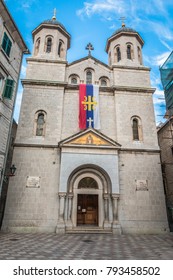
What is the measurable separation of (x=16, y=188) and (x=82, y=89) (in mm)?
10419

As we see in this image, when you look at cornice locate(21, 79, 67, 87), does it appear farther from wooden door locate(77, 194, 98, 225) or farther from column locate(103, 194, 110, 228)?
column locate(103, 194, 110, 228)

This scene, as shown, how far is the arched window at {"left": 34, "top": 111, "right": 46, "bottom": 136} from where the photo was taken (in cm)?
1566

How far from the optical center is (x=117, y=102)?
17266mm

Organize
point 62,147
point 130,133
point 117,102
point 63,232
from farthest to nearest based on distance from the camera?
point 117,102 → point 130,133 → point 62,147 → point 63,232

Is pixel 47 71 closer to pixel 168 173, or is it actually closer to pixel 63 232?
pixel 63 232

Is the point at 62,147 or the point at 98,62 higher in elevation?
the point at 98,62

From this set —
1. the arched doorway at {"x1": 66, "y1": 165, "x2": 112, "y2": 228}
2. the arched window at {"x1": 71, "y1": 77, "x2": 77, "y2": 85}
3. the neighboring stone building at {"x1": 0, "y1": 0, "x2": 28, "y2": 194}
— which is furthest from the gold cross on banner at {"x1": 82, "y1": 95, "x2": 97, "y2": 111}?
the neighboring stone building at {"x1": 0, "y1": 0, "x2": 28, "y2": 194}

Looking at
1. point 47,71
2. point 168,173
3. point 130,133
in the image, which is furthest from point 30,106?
point 168,173

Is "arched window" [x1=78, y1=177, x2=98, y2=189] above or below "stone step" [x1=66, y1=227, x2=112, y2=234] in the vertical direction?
above

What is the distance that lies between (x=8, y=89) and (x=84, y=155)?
7.46m

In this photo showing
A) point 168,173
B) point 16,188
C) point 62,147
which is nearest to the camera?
point 16,188

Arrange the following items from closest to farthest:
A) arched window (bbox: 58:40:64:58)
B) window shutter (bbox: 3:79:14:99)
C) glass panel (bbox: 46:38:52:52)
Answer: window shutter (bbox: 3:79:14:99) → glass panel (bbox: 46:38:52:52) → arched window (bbox: 58:40:64:58)

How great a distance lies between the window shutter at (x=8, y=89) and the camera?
497 inches

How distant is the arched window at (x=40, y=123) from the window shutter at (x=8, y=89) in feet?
11.8
